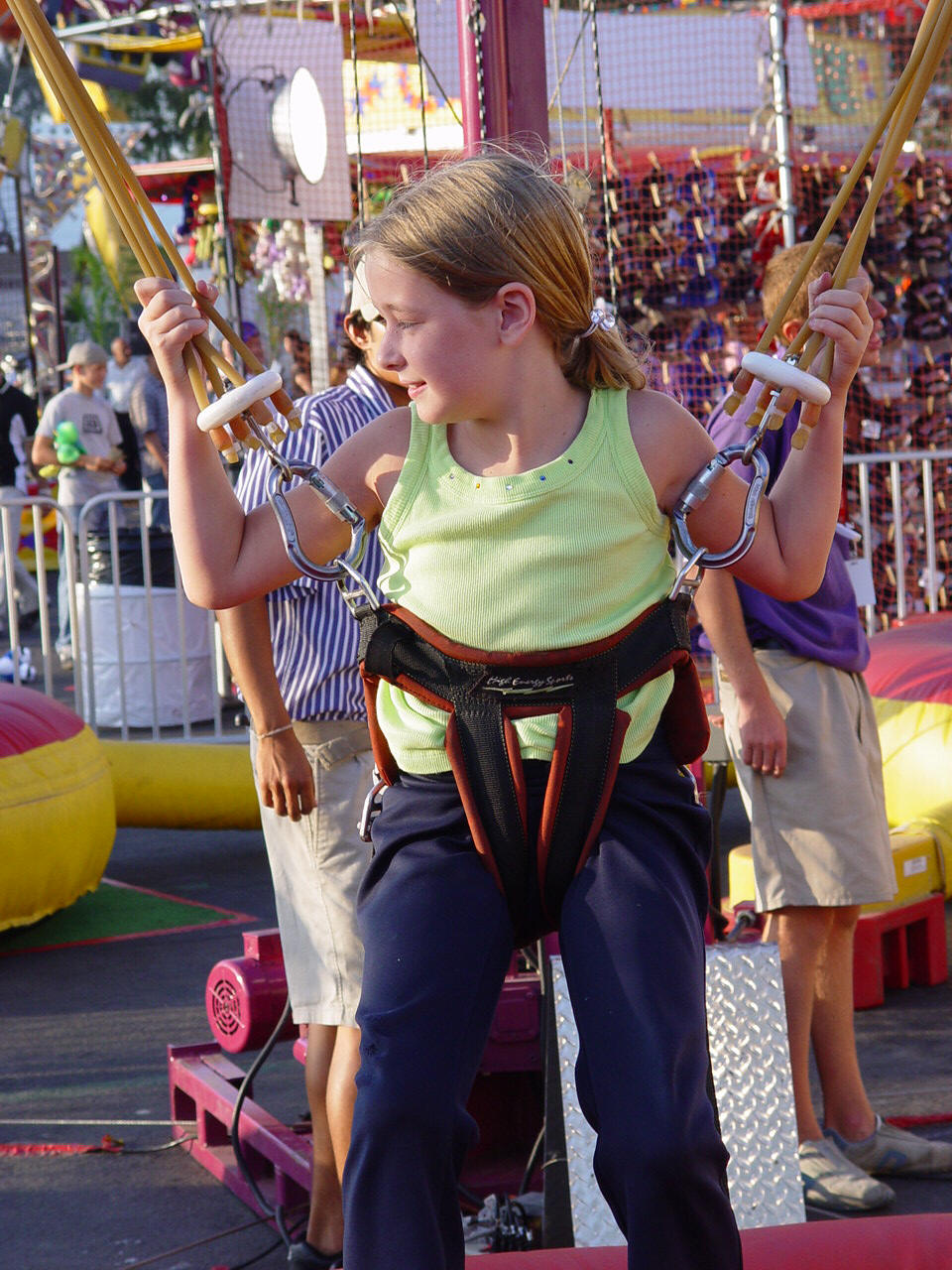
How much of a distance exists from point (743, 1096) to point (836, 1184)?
59 centimetres

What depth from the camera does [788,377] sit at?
221 cm

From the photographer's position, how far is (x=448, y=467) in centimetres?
219

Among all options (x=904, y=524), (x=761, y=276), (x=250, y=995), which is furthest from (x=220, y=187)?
(x=250, y=995)

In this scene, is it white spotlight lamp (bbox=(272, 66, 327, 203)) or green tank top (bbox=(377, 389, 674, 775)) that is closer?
green tank top (bbox=(377, 389, 674, 775))

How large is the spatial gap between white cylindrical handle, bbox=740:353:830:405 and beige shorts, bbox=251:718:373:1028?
1292 mm

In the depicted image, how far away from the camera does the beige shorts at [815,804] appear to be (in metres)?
3.62

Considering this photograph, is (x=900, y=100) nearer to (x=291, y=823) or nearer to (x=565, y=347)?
(x=565, y=347)

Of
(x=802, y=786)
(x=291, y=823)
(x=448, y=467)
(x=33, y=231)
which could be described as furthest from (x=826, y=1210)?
(x=33, y=231)

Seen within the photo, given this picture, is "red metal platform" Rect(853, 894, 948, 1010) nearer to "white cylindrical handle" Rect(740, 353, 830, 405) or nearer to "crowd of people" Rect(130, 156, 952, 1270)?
"crowd of people" Rect(130, 156, 952, 1270)

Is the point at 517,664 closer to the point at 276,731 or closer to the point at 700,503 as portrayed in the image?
the point at 700,503

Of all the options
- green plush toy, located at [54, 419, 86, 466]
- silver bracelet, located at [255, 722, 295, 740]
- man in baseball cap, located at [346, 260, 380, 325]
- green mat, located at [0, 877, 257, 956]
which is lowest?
green mat, located at [0, 877, 257, 956]

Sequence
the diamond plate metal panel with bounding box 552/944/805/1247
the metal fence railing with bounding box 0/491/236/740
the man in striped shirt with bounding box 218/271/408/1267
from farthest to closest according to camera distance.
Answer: the metal fence railing with bounding box 0/491/236/740 < the man in striped shirt with bounding box 218/271/408/1267 < the diamond plate metal panel with bounding box 552/944/805/1247

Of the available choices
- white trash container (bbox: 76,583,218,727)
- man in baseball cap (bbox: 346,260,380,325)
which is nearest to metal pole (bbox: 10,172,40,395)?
white trash container (bbox: 76,583,218,727)

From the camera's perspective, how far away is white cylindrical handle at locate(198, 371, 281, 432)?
7.10 feet
